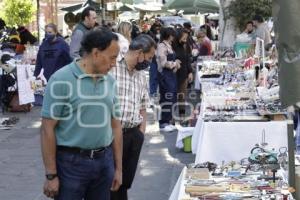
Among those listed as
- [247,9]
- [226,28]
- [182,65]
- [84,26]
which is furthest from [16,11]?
Answer: [84,26]

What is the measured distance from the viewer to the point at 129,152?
17.2 ft

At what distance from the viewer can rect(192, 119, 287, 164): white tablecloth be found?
651 centimetres

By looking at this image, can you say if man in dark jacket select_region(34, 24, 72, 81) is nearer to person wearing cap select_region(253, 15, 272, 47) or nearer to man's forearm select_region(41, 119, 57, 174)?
person wearing cap select_region(253, 15, 272, 47)

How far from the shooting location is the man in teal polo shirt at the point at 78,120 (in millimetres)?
3855

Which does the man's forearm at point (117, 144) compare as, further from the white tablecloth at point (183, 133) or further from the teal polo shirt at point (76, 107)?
the white tablecloth at point (183, 133)

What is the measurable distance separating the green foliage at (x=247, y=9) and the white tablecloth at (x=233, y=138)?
10978 millimetres

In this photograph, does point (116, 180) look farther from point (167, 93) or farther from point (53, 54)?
point (53, 54)

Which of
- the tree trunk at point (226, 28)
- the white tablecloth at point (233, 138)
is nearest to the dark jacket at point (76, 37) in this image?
the white tablecloth at point (233, 138)

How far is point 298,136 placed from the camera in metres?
7.33

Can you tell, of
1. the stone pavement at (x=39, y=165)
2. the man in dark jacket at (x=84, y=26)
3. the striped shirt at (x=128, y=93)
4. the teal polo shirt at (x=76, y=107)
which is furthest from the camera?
the man in dark jacket at (x=84, y=26)

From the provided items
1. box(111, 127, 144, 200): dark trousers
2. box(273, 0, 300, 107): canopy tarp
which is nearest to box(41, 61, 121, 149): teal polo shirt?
box(273, 0, 300, 107): canopy tarp

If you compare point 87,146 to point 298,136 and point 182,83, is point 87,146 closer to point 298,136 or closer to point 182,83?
point 298,136

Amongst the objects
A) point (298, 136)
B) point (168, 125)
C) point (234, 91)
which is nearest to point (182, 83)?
point (168, 125)

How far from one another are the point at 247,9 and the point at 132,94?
1270 cm
